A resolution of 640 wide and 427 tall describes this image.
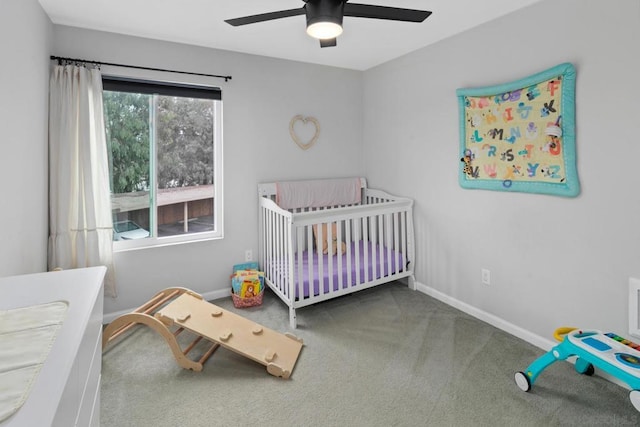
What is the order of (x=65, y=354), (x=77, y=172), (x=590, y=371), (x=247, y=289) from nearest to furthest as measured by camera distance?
1. (x=65, y=354)
2. (x=590, y=371)
3. (x=77, y=172)
4. (x=247, y=289)

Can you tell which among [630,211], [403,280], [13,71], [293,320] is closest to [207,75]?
[13,71]

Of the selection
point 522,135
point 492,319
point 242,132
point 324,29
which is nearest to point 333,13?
point 324,29

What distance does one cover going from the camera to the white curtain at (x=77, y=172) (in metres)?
2.38

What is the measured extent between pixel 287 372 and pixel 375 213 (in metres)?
1.57

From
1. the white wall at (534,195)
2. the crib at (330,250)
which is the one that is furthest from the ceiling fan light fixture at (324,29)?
the white wall at (534,195)

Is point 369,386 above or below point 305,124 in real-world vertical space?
below

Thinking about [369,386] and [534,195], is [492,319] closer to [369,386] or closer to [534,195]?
[534,195]

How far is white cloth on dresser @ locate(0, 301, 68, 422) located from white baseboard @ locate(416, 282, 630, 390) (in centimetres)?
234

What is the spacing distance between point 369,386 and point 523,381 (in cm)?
83

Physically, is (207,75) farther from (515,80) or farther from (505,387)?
(505,387)

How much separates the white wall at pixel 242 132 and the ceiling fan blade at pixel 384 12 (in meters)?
1.63

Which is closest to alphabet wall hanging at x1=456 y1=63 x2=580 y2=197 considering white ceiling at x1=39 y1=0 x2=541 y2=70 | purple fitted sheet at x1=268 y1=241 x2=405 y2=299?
white ceiling at x1=39 y1=0 x2=541 y2=70

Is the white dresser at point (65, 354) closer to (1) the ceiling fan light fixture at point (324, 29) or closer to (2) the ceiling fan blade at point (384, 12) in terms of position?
(1) the ceiling fan light fixture at point (324, 29)

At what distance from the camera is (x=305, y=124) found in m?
3.49
